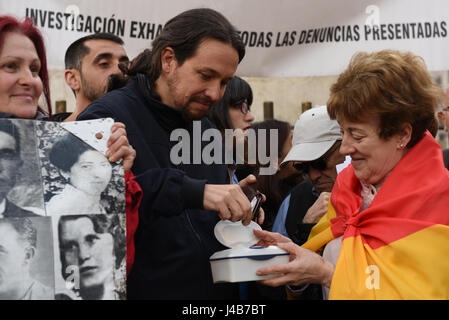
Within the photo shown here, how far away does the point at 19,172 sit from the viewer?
2.11 m

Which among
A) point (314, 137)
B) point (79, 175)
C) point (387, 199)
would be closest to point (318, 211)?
point (314, 137)

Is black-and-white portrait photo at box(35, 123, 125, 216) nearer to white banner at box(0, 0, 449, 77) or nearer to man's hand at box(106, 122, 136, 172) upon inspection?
man's hand at box(106, 122, 136, 172)

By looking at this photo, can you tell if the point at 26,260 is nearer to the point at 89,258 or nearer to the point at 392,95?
the point at 89,258

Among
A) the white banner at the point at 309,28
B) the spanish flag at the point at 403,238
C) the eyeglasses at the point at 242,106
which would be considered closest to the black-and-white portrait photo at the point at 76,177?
the spanish flag at the point at 403,238

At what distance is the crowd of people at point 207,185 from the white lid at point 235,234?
4 centimetres

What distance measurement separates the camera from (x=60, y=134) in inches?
87.4

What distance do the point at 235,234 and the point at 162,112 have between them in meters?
0.65

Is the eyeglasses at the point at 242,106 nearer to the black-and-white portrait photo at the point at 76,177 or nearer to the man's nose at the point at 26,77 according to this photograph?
the man's nose at the point at 26,77

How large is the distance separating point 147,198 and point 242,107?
216cm

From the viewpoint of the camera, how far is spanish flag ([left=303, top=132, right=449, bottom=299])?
248cm

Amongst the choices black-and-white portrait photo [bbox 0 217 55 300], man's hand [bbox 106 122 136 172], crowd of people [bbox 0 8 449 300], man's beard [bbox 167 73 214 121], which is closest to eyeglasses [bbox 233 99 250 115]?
crowd of people [bbox 0 8 449 300]

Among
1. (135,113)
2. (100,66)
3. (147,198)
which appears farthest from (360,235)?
(100,66)

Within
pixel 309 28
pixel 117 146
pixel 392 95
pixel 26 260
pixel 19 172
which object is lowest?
pixel 26 260

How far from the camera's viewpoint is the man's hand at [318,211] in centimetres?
333
